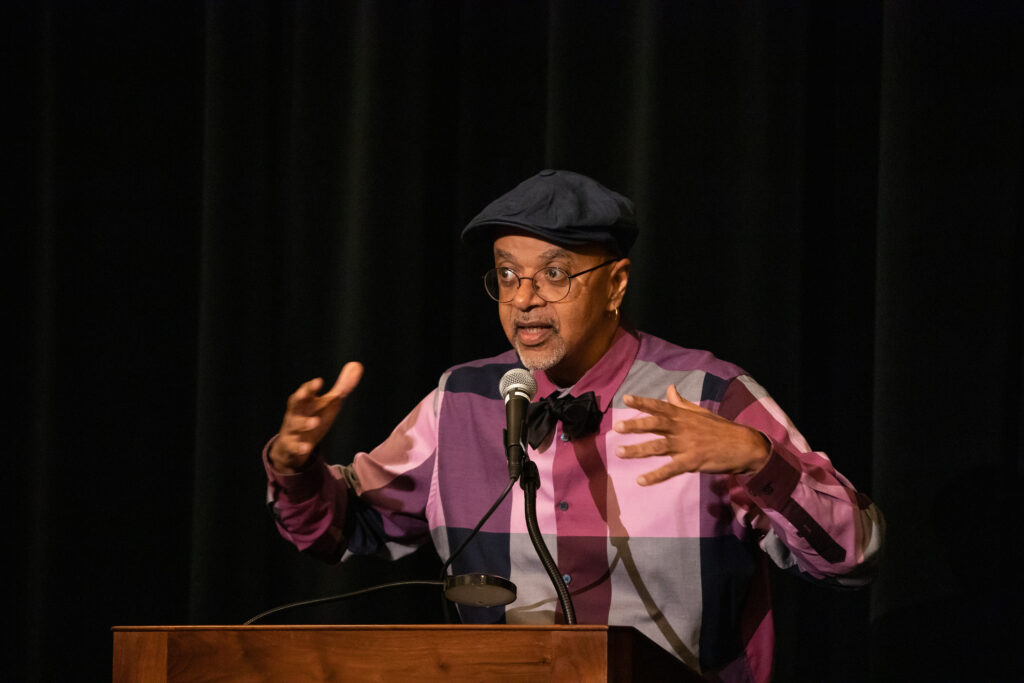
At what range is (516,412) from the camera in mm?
1697

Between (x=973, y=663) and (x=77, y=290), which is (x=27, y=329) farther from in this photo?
(x=973, y=663)

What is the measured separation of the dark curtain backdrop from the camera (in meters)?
2.32

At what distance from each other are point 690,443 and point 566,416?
512mm

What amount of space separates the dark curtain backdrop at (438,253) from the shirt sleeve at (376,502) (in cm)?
27

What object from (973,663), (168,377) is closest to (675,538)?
(973,663)

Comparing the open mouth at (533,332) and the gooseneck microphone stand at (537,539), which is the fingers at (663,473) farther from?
the open mouth at (533,332)

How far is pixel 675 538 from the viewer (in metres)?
2.11

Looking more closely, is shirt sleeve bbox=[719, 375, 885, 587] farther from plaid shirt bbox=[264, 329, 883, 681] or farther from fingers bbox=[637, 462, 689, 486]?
fingers bbox=[637, 462, 689, 486]

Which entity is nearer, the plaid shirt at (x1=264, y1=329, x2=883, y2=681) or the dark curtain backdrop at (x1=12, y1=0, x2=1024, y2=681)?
the plaid shirt at (x1=264, y1=329, x2=883, y2=681)

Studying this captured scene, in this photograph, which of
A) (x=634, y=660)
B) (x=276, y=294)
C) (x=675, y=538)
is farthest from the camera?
(x=276, y=294)

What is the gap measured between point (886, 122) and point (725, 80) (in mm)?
377

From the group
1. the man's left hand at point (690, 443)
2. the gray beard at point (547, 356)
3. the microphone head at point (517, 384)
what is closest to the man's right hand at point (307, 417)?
the microphone head at point (517, 384)

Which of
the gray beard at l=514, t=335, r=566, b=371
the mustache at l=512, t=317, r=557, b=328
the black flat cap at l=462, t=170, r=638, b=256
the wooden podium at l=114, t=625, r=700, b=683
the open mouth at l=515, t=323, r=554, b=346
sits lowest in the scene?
the wooden podium at l=114, t=625, r=700, b=683

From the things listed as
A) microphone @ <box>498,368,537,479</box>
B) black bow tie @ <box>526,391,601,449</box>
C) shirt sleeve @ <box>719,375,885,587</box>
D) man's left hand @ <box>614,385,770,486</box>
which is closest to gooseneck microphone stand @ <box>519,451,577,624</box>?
microphone @ <box>498,368,537,479</box>
